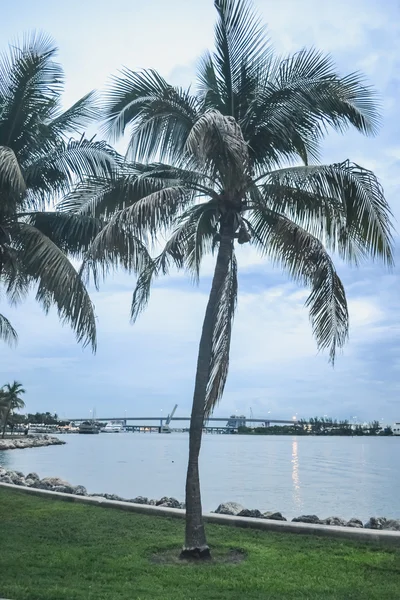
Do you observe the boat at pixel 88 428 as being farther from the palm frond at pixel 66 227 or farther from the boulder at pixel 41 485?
the palm frond at pixel 66 227

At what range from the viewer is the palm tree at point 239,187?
10422 millimetres

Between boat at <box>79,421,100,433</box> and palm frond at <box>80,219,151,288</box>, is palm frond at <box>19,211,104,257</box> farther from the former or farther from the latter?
boat at <box>79,421,100,433</box>

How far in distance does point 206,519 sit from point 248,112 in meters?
7.34

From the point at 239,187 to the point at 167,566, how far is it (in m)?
5.58

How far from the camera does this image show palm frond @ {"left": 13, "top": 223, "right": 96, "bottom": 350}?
1248 centimetres

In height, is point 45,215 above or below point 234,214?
above

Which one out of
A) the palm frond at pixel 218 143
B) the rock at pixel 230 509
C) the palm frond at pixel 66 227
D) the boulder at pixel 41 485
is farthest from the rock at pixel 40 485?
the palm frond at pixel 218 143

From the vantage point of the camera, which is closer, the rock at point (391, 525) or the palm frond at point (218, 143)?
the palm frond at point (218, 143)

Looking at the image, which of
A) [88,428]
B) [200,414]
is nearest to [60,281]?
[200,414]

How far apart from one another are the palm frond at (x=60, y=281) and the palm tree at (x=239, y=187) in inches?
48.4

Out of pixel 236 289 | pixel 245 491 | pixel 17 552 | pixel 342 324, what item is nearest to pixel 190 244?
pixel 236 289

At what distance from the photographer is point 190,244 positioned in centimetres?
1277

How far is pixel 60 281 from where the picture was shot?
12.4 m

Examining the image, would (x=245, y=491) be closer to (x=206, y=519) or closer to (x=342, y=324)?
(x=206, y=519)
